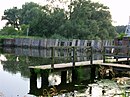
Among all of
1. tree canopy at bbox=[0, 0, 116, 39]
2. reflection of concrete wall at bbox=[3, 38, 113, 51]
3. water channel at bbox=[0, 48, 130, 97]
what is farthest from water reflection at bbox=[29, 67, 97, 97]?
tree canopy at bbox=[0, 0, 116, 39]

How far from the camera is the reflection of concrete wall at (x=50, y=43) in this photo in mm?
47375

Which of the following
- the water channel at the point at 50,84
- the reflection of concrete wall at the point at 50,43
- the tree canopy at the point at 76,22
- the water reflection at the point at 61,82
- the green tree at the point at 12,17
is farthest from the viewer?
the green tree at the point at 12,17

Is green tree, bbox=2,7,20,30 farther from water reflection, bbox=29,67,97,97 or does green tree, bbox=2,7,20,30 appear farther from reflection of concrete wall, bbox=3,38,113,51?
water reflection, bbox=29,67,97,97

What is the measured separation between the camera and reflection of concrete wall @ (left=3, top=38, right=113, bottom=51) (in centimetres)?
4738

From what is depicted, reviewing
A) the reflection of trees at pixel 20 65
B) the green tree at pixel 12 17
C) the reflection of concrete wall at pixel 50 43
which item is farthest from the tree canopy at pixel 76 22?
the green tree at pixel 12 17

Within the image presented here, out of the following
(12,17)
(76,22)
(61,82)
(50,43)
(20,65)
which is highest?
(12,17)

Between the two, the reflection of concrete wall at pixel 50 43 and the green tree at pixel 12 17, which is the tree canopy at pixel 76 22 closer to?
the reflection of concrete wall at pixel 50 43

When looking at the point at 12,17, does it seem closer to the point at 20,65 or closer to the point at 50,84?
the point at 20,65

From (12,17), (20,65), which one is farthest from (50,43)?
(12,17)

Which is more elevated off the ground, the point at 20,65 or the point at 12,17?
the point at 12,17

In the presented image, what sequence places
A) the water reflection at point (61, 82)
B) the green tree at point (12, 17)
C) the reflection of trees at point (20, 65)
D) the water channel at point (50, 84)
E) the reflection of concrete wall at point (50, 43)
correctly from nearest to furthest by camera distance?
the water channel at point (50, 84)
the water reflection at point (61, 82)
the reflection of trees at point (20, 65)
the reflection of concrete wall at point (50, 43)
the green tree at point (12, 17)

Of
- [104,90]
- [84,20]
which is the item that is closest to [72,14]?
[84,20]

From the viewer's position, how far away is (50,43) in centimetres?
5322

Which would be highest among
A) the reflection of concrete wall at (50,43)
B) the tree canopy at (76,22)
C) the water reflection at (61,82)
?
the tree canopy at (76,22)
